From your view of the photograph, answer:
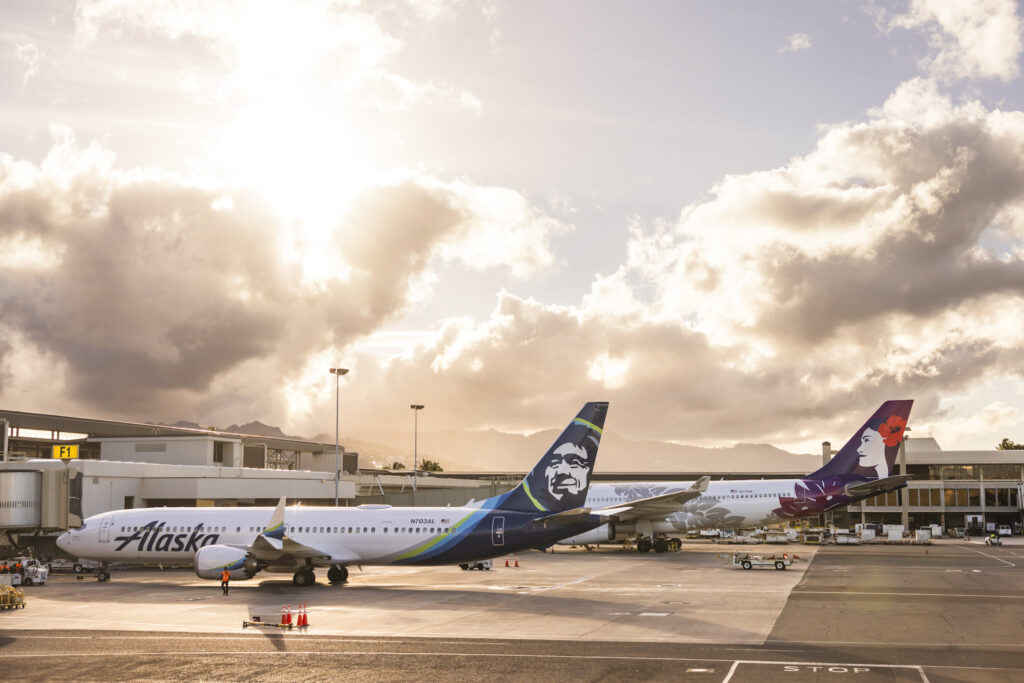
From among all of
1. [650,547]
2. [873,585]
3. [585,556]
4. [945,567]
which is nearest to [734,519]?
[650,547]

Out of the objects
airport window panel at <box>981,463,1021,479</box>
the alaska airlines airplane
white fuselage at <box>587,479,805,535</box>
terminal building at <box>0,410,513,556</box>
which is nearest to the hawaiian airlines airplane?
terminal building at <box>0,410,513,556</box>

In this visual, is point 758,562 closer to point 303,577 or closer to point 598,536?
point 598,536

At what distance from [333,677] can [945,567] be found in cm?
4568

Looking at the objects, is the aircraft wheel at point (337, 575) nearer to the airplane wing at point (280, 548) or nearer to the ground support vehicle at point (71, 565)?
the airplane wing at point (280, 548)

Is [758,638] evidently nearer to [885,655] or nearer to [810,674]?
[885,655]

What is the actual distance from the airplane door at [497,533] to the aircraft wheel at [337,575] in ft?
28.9

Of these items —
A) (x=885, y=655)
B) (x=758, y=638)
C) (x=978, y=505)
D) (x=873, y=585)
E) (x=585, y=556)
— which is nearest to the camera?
(x=885, y=655)

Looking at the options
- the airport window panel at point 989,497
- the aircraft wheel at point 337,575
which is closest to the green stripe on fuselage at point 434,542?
the aircraft wheel at point 337,575

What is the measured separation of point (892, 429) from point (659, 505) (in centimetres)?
1949

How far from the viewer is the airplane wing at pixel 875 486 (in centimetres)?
6425

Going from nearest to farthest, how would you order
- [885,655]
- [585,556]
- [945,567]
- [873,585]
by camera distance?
[885,655] → [873,585] → [945,567] → [585,556]

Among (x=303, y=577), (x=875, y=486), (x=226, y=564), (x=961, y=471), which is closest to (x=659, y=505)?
(x=875, y=486)

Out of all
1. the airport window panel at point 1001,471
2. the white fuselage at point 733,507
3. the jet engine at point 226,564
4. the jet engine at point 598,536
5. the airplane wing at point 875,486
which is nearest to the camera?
the jet engine at point 226,564

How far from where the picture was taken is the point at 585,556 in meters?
65.7
